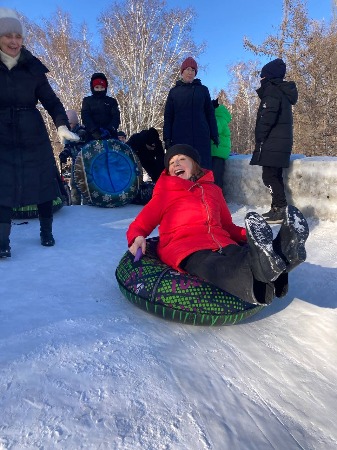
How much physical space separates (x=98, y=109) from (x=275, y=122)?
2.86m

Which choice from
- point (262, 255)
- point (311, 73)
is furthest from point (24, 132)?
point (311, 73)

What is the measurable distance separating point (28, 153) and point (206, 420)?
2.48m

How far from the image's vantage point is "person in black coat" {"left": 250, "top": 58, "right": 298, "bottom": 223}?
Answer: 4199 millimetres

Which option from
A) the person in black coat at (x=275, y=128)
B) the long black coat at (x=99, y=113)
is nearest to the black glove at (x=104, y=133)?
the long black coat at (x=99, y=113)

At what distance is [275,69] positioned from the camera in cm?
417

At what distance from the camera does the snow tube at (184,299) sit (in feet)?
6.53

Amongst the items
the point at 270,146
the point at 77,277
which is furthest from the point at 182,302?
the point at 270,146

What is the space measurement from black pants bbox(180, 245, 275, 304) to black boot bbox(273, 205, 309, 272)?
145mm

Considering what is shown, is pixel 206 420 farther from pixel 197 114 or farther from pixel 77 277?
pixel 197 114

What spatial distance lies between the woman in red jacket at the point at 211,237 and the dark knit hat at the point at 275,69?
1.98 meters

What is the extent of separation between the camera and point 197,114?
495 centimetres

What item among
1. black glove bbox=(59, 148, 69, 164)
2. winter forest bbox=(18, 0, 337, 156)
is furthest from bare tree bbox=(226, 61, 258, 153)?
black glove bbox=(59, 148, 69, 164)

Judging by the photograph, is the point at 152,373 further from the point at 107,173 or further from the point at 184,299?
the point at 107,173

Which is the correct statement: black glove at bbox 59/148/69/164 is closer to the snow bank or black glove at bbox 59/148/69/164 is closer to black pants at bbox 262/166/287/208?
the snow bank
